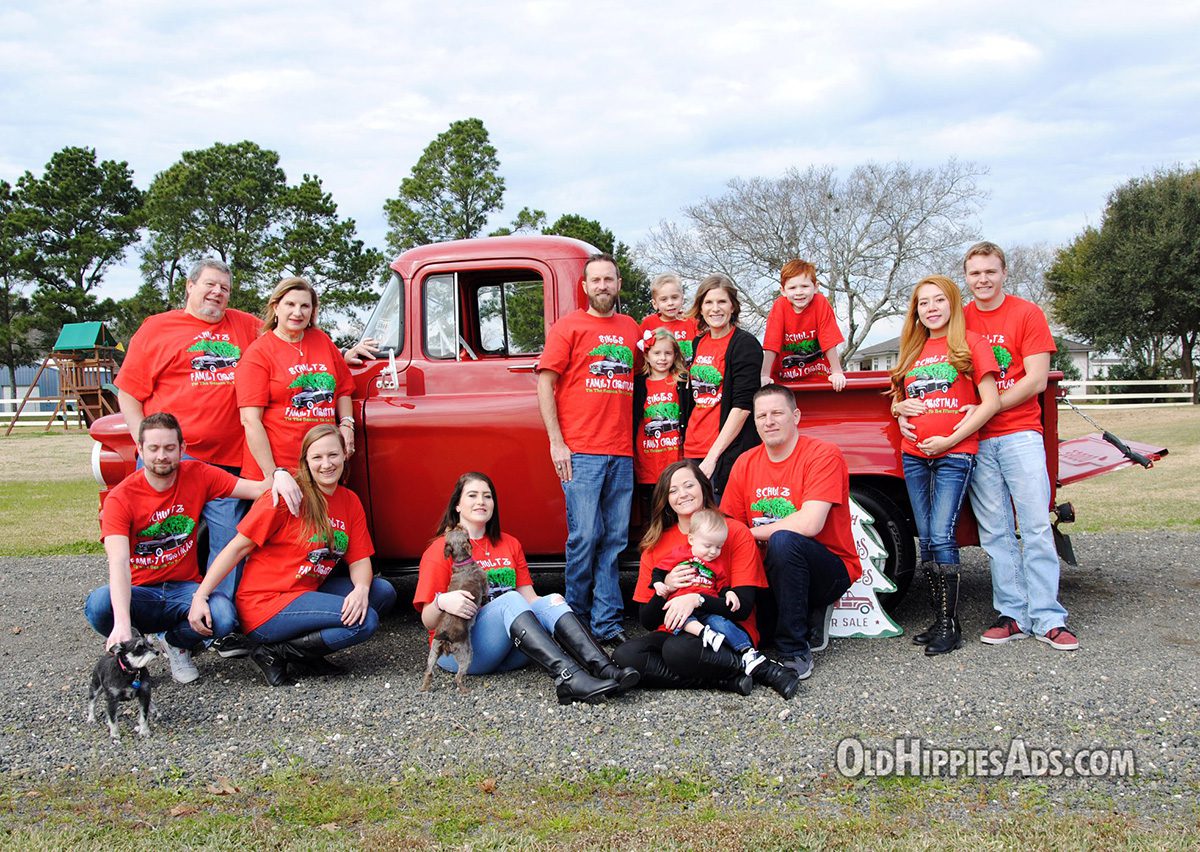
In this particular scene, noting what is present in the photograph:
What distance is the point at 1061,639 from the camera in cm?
422

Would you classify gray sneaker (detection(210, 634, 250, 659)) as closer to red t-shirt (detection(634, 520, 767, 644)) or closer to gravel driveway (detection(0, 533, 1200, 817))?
gravel driveway (detection(0, 533, 1200, 817))

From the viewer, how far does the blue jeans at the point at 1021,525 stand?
4.26 metres

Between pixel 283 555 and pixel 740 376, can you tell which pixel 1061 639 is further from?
pixel 283 555

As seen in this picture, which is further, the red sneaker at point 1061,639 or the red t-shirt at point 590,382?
the red t-shirt at point 590,382

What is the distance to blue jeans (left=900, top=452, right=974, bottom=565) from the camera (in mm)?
4309

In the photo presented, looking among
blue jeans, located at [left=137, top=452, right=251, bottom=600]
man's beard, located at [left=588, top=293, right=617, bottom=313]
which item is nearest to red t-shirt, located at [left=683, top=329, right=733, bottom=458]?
man's beard, located at [left=588, top=293, right=617, bottom=313]

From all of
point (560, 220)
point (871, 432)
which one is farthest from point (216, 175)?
point (871, 432)

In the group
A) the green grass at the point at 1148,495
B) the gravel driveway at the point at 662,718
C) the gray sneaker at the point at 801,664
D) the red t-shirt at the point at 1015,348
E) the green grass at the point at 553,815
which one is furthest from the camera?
the green grass at the point at 1148,495

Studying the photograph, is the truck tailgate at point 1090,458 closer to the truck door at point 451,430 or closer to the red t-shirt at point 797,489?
the red t-shirt at point 797,489

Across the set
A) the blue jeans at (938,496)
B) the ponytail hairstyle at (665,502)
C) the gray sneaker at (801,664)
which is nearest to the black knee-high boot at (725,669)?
the gray sneaker at (801,664)

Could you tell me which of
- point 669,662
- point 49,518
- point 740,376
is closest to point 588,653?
point 669,662

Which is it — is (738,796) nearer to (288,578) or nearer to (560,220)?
(288,578)

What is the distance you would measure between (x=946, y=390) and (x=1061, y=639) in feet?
4.14

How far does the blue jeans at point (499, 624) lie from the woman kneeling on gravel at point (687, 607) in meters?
0.35
